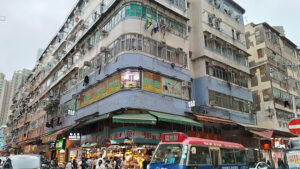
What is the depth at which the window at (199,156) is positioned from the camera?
9.86 meters

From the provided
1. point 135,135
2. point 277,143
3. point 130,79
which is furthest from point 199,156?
point 277,143

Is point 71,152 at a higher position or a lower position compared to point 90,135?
lower

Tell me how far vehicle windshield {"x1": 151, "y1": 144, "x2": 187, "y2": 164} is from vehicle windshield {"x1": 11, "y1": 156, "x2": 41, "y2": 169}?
589 cm

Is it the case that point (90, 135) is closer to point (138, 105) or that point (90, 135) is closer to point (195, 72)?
point (138, 105)

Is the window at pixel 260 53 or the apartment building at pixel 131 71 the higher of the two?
the window at pixel 260 53

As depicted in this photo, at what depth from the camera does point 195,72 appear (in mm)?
24250

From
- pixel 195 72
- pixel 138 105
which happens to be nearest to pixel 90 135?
pixel 138 105

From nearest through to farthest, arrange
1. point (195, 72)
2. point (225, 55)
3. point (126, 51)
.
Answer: point (126, 51) < point (195, 72) < point (225, 55)

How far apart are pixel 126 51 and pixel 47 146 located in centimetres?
2197

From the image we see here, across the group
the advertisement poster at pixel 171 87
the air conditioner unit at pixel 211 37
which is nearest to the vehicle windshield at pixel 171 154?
the advertisement poster at pixel 171 87

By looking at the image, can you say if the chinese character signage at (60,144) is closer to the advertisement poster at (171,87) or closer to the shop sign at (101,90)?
the shop sign at (101,90)

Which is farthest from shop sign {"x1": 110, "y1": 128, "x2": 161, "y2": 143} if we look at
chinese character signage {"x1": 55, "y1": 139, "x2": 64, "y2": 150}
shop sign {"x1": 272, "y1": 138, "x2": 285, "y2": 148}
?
shop sign {"x1": 272, "y1": 138, "x2": 285, "y2": 148}

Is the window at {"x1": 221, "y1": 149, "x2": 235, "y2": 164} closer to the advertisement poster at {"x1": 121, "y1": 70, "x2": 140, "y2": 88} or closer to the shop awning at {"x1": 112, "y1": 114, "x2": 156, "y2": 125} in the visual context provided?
the shop awning at {"x1": 112, "y1": 114, "x2": 156, "y2": 125}

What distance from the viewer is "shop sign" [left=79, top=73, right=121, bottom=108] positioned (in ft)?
60.3
